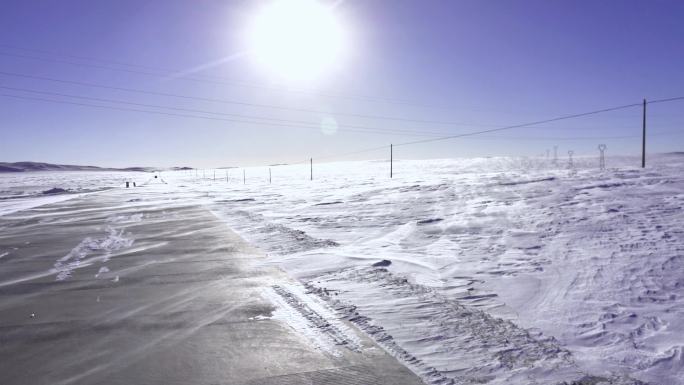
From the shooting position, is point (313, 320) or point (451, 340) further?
point (313, 320)

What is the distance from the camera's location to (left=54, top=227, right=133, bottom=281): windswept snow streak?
8.60 metres

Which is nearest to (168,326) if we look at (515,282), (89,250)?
(515,282)

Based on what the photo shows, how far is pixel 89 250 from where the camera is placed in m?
10.5

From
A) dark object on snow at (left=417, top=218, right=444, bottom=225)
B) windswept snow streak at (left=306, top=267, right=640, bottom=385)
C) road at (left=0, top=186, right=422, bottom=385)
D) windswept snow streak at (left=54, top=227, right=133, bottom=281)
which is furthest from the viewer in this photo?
dark object on snow at (left=417, top=218, right=444, bottom=225)

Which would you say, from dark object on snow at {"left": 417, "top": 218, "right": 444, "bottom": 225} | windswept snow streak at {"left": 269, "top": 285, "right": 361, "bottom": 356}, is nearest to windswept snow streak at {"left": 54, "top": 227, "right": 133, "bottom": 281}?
windswept snow streak at {"left": 269, "top": 285, "right": 361, "bottom": 356}

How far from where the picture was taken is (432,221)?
12.9m

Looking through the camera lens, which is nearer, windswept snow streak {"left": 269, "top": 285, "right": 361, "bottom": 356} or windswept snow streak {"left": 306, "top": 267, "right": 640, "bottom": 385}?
windswept snow streak {"left": 306, "top": 267, "right": 640, "bottom": 385}

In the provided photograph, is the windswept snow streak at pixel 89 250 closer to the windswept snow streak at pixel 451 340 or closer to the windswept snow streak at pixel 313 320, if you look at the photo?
the windswept snow streak at pixel 313 320

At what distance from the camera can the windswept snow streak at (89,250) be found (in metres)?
8.60

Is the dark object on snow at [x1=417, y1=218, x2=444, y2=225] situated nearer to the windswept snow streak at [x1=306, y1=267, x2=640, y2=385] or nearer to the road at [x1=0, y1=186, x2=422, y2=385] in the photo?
the road at [x1=0, y1=186, x2=422, y2=385]

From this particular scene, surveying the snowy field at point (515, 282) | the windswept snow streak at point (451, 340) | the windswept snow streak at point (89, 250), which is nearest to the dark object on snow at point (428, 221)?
the snowy field at point (515, 282)

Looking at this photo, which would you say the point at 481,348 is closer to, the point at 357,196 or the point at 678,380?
the point at 678,380

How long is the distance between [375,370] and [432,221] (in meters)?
9.18

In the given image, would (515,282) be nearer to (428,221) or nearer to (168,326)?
(168,326)
